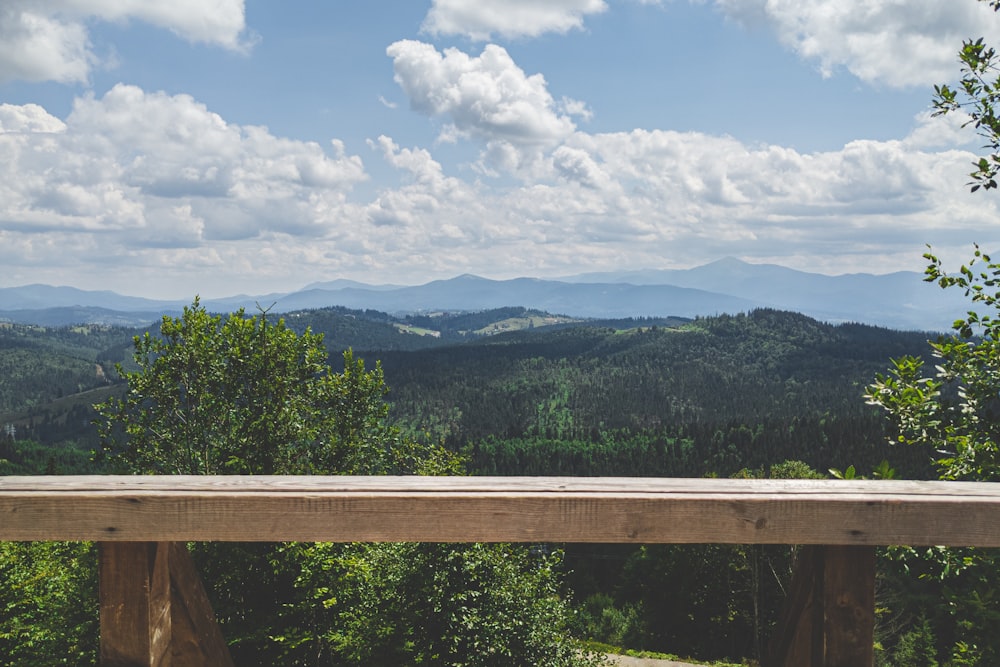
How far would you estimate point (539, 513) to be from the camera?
6.52ft

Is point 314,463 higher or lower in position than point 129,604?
lower

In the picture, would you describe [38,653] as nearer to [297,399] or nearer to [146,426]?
[146,426]

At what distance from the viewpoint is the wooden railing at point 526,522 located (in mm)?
1958

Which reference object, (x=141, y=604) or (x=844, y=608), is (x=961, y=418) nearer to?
(x=844, y=608)

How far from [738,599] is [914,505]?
45.5 metres

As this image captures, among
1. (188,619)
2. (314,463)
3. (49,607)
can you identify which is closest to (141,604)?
(188,619)

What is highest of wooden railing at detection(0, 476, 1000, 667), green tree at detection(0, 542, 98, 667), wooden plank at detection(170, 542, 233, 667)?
wooden railing at detection(0, 476, 1000, 667)

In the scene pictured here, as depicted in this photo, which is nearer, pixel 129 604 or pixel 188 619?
pixel 129 604

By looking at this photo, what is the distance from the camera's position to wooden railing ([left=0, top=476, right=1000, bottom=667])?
196 centimetres

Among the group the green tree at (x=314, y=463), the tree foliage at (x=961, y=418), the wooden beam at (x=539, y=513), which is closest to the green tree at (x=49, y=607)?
the green tree at (x=314, y=463)

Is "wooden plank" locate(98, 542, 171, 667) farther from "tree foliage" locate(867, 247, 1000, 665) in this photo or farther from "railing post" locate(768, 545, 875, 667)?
"tree foliage" locate(867, 247, 1000, 665)

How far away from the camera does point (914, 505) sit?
196 cm

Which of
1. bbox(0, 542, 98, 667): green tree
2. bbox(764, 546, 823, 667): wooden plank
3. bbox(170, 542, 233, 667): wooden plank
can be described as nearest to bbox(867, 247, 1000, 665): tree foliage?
bbox(764, 546, 823, 667): wooden plank

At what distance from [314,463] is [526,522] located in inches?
824
